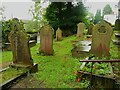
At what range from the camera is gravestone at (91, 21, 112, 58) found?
8602mm

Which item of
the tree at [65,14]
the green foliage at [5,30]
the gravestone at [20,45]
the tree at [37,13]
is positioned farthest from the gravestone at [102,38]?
the tree at [37,13]

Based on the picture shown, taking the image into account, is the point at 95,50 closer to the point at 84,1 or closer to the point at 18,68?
the point at 18,68

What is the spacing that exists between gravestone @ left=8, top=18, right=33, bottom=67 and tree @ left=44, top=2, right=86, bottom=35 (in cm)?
1379

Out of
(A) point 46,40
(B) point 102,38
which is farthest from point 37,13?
(B) point 102,38

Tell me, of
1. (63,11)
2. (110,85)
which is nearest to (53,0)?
(63,11)

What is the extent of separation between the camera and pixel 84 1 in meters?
23.0

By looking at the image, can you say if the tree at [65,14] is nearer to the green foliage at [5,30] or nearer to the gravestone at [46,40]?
the green foliage at [5,30]

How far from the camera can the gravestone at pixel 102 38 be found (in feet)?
28.2

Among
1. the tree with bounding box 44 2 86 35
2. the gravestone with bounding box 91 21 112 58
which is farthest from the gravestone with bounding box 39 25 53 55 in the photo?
the tree with bounding box 44 2 86 35

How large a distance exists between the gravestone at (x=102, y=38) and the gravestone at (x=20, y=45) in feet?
11.2

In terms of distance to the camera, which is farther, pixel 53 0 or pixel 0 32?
pixel 53 0

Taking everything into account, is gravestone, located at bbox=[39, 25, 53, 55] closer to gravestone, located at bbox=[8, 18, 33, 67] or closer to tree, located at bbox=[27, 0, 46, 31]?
gravestone, located at bbox=[8, 18, 33, 67]

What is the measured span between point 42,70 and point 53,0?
1490 centimetres

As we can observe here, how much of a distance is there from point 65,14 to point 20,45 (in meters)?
14.9
